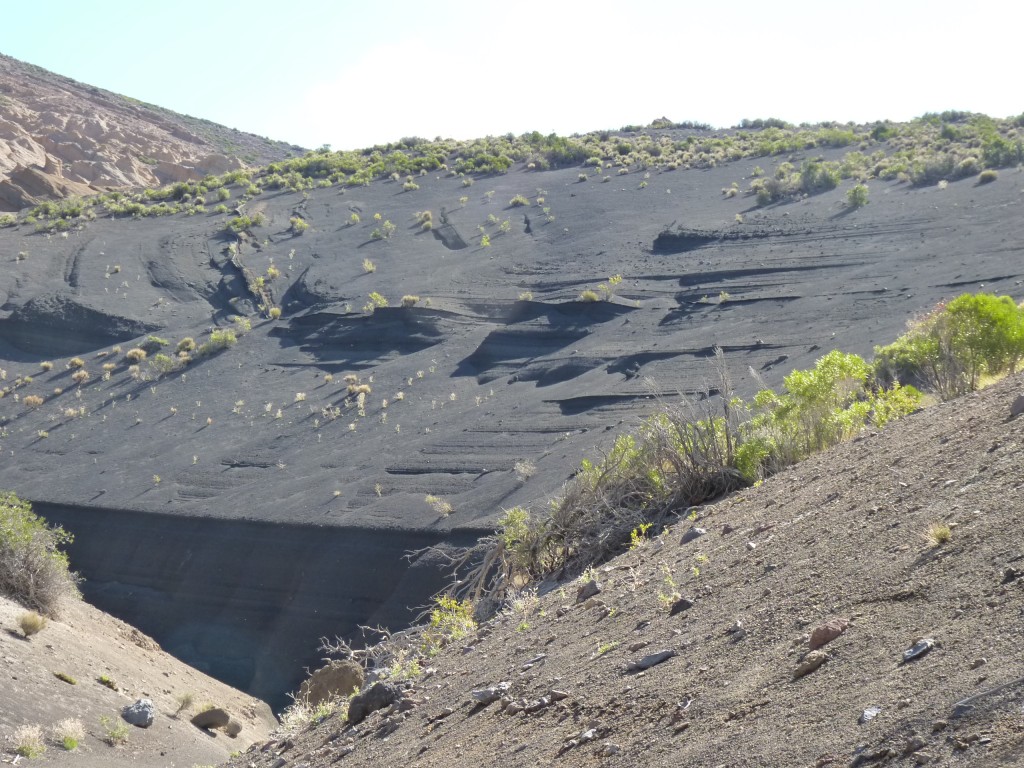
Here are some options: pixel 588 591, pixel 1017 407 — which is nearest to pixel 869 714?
pixel 1017 407

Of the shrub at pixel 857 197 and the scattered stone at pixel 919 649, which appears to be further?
the shrub at pixel 857 197

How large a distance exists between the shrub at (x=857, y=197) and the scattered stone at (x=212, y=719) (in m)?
30.4

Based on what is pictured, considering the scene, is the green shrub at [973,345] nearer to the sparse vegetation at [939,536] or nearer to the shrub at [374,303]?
the sparse vegetation at [939,536]

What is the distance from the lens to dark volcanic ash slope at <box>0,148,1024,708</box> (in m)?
22.8

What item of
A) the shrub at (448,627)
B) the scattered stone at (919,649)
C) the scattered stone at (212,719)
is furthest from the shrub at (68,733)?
the scattered stone at (919,649)

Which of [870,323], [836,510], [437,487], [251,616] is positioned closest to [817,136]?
[870,323]

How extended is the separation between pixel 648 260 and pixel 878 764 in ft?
112

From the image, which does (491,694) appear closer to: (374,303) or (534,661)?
(534,661)

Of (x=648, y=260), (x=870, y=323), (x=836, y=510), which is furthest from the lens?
(x=648, y=260)

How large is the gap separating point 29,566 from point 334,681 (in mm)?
9246

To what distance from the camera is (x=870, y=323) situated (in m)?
25.8

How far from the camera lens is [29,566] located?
18375 mm

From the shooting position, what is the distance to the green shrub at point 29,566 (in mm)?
18125

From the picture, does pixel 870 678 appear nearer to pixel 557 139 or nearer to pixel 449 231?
pixel 449 231
